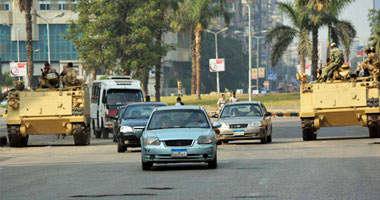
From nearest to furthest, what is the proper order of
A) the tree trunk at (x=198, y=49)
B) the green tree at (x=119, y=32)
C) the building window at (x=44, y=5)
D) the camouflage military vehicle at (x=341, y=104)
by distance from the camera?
1. the camouflage military vehicle at (x=341, y=104)
2. the green tree at (x=119, y=32)
3. the tree trunk at (x=198, y=49)
4. the building window at (x=44, y=5)

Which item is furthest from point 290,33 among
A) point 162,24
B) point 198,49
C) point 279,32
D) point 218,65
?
point 218,65

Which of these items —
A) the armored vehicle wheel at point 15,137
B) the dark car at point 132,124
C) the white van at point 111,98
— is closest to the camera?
the dark car at point 132,124

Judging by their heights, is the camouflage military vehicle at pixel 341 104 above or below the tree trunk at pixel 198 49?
below

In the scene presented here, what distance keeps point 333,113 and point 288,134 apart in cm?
611

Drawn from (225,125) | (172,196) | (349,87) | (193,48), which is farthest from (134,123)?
(193,48)

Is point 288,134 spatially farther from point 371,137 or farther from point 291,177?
point 291,177

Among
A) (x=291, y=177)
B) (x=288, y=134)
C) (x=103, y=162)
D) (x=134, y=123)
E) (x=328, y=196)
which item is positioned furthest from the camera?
(x=288, y=134)

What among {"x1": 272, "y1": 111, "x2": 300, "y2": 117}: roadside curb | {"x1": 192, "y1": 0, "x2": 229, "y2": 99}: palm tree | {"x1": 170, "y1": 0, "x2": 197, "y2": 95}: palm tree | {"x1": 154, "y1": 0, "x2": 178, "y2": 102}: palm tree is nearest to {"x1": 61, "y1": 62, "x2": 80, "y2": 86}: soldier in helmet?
{"x1": 272, "y1": 111, "x2": 300, "y2": 117}: roadside curb

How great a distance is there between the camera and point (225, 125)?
88.7 ft

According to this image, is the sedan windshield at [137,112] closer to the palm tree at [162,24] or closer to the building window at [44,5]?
the palm tree at [162,24]

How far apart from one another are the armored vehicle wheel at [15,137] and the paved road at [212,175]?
341cm

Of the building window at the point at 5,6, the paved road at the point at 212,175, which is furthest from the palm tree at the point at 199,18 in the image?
the paved road at the point at 212,175

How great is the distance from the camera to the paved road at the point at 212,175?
41.7 feet

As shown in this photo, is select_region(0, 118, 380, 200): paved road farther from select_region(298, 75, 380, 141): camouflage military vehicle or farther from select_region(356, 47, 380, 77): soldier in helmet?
select_region(356, 47, 380, 77): soldier in helmet
